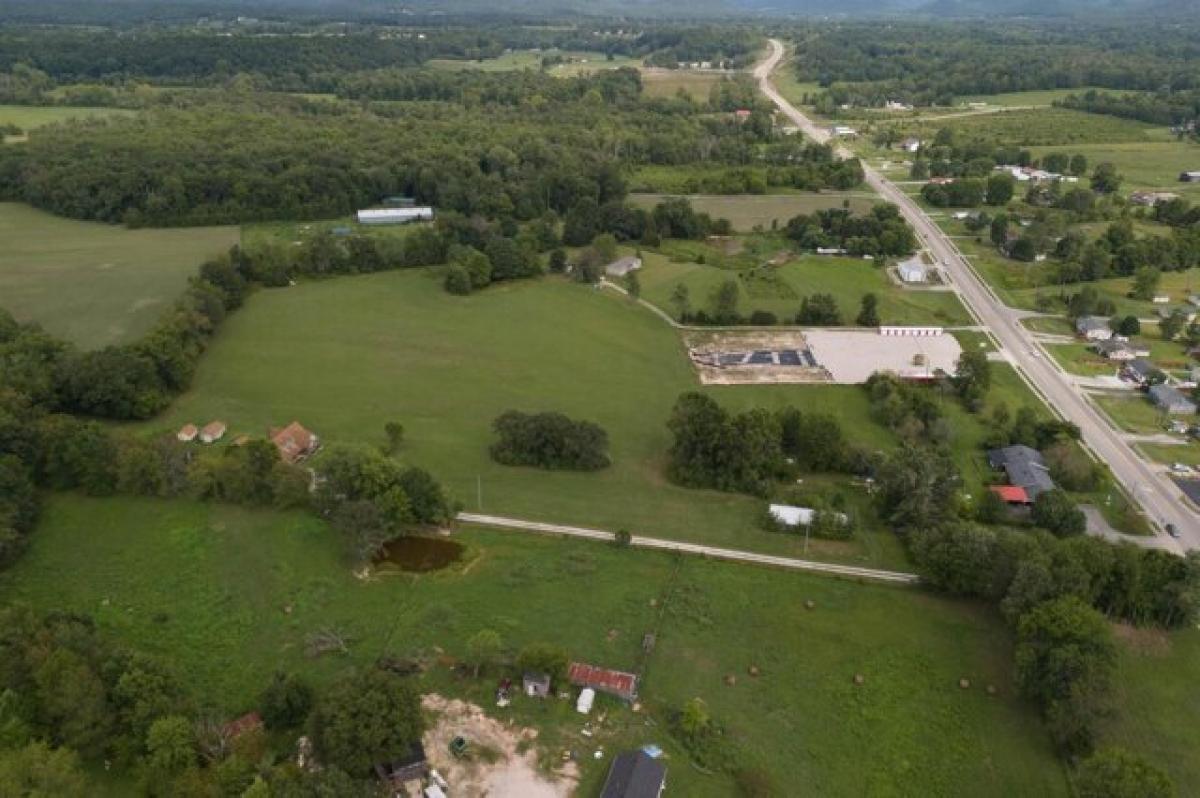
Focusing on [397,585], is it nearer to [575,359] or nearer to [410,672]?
[410,672]

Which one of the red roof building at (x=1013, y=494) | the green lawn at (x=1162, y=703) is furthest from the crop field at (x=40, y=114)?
the green lawn at (x=1162, y=703)

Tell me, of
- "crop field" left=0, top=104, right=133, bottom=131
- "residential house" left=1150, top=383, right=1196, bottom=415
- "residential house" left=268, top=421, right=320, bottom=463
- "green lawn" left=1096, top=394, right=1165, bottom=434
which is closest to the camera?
"residential house" left=268, top=421, right=320, bottom=463

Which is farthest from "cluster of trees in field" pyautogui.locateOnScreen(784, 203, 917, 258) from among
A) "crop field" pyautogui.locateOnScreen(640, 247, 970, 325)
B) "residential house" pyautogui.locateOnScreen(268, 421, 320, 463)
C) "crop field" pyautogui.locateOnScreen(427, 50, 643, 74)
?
"crop field" pyautogui.locateOnScreen(427, 50, 643, 74)

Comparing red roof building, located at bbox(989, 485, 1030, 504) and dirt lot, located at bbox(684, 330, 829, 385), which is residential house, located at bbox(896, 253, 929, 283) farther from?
red roof building, located at bbox(989, 485, 1030, 504)

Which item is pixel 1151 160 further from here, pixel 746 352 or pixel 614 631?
pixel 614 631

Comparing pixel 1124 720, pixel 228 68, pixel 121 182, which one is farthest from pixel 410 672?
pixel 228 68

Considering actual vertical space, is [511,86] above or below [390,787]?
above

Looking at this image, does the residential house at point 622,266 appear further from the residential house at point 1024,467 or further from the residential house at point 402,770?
the residential house at point 402,770
